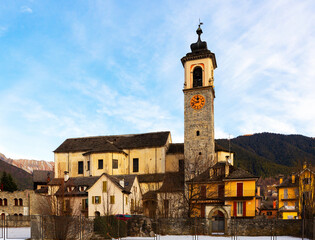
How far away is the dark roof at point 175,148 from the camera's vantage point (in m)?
56.3

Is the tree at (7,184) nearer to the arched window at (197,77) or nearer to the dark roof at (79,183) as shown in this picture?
the dark roof at (79,183)

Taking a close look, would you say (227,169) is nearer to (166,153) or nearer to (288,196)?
(166,153)

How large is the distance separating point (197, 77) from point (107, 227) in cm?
3057

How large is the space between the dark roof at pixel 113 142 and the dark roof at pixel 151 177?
4.97 m

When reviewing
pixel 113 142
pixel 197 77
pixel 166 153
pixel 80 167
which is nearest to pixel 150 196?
pixel 166 153

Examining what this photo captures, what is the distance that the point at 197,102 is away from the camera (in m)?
→ 52.3

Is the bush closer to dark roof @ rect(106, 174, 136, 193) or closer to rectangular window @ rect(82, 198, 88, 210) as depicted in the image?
dark roof @ rect(106, 174, 136, 193)

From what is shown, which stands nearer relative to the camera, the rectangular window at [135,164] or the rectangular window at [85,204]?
the rectangular window at [85,204]

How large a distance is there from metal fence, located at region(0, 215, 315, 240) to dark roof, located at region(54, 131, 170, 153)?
73.0ft

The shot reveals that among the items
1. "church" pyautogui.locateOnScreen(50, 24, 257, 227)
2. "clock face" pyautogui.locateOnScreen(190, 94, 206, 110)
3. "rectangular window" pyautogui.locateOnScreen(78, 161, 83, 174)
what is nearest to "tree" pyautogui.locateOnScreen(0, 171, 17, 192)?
"church" pyautogui.locateOnScreen(50, 24, 257, 227)

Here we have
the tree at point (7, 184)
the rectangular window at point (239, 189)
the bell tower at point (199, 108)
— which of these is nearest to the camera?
the rectangular window at point (239, 189)

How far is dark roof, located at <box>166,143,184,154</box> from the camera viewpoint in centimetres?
5627

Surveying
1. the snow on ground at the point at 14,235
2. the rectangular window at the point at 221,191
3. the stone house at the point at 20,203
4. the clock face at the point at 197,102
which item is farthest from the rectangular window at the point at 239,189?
the stone house at the point at 20,203

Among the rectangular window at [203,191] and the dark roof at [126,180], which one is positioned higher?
the dark roof at [126,180]
